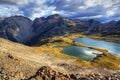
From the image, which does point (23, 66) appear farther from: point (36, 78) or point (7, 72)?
point (36, 78)

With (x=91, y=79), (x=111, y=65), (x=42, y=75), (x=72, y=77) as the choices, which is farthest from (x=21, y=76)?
(x=111, y=65)

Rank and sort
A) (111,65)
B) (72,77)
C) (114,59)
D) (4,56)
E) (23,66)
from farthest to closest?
(114,59)
(111,65)
(4,56)
(23,66)
(72,77)

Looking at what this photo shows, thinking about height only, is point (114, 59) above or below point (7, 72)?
below

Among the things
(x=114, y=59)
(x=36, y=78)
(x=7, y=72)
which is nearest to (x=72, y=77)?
(x=36, y=78)

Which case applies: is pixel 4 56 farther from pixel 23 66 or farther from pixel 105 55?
pixel 105 55

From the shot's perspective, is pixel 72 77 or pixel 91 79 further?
pixel 72 77

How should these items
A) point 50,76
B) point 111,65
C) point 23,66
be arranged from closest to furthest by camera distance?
point 50,76, point 23,66, point 111,65

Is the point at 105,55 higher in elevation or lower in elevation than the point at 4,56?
lower

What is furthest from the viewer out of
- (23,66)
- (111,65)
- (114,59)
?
(114,59)

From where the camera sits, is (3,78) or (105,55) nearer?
(3,78)
